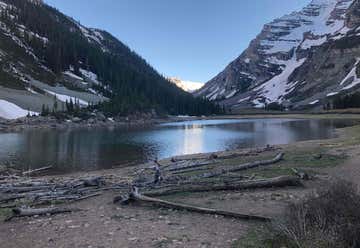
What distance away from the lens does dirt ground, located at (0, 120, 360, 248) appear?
1334 cm

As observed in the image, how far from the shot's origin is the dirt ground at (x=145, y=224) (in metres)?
13.3

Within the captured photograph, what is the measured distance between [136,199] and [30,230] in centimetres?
505

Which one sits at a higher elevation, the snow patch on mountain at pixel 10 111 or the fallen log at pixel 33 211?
the snow patch on mountain at pixel 10 111

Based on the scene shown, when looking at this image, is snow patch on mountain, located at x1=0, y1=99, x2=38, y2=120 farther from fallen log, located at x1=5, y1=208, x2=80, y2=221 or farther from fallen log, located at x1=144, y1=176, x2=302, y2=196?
fallen log, located at x1=5, y1=208, x2=80, y2=221

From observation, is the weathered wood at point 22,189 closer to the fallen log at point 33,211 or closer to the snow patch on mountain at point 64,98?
the fallen log at point 33,211

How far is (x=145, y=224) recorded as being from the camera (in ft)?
50.1

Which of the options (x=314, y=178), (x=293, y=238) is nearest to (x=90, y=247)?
(x=293, y=238)

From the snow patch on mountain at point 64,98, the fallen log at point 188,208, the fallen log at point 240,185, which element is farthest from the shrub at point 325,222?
the snow patch on mountain at point 64,98

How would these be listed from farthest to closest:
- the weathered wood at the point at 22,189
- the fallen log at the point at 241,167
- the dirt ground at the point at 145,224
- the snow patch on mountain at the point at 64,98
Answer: the snow patch on mountain at the point at 64,98, the fallen log at the point at 241,167, the weathered wood at the point at 22,189, the dirt ground at the point at 145,224

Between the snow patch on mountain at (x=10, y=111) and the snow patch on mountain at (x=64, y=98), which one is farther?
the snow patch on mountain at (x=64, y=98)

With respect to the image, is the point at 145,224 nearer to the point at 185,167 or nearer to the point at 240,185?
the point at 240,185

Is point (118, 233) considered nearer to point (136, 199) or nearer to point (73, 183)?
point (136, 199)

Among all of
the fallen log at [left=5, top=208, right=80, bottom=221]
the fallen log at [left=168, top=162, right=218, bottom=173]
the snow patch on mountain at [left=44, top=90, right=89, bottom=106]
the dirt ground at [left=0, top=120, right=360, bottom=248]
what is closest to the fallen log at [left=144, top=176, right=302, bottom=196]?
the dirt ground at [left=0, top=120, right=360, bottom=248]

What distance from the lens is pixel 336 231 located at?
429 inches
